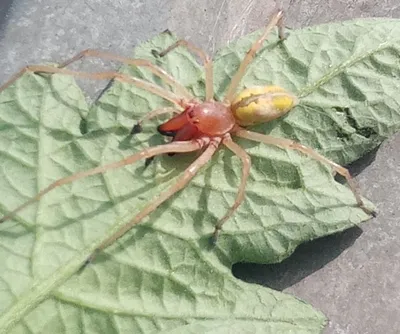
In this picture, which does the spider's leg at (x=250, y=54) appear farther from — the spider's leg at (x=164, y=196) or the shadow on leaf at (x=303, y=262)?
the shadow on leaf at (x=303, y=262)

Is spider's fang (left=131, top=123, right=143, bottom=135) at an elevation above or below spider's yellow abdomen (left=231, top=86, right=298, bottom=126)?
above

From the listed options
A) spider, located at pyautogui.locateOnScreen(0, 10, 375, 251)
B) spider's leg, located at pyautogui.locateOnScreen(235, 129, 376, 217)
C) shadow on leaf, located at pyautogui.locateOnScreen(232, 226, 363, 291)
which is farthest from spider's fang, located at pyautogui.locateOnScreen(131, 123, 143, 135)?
shadow on leaf, located at pyautogui.locateOnScreen(232, 226, 363, 291)

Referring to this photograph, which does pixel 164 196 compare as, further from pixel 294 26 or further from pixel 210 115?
pixel 294 26

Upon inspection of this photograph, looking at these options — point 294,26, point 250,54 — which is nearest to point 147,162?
point 250,54

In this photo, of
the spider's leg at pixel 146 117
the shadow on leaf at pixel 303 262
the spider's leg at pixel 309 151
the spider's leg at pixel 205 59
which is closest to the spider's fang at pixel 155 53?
the spider's leg at pixel 205 59

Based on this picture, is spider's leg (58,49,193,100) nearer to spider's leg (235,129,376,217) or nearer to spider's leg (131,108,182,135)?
spider's leg (131,108,182,135)

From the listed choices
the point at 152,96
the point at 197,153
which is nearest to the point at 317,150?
the point at 197,153

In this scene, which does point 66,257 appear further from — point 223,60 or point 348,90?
point 348,90

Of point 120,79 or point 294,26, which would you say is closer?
point 120,79
